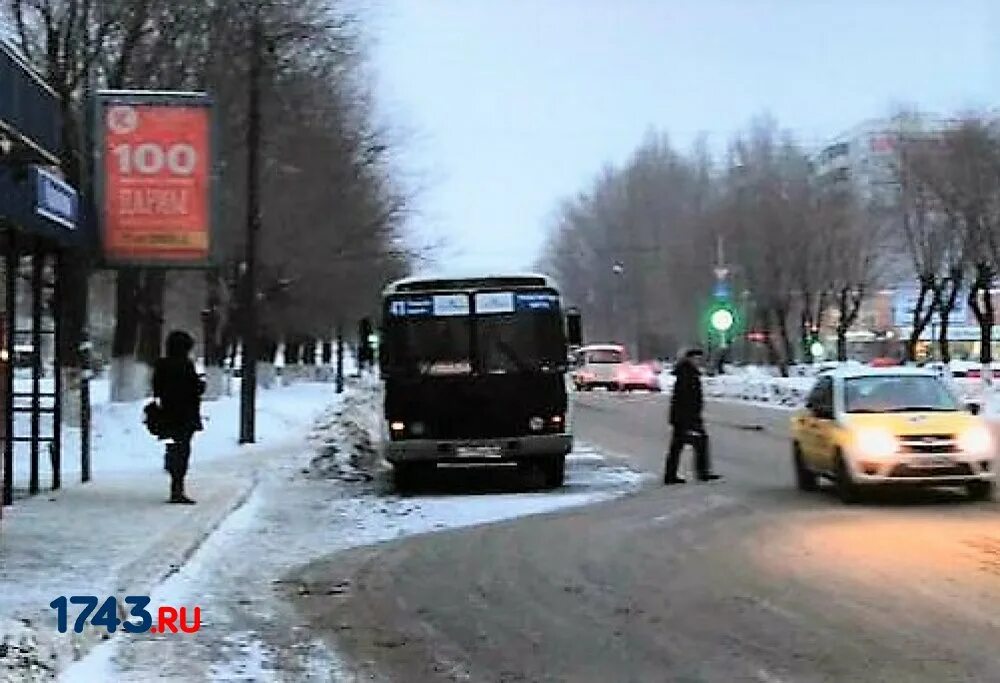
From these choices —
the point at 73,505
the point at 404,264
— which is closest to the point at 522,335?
the point at 73,505

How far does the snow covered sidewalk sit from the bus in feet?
7.48

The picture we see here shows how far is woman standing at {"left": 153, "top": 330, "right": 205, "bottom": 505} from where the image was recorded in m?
17.8

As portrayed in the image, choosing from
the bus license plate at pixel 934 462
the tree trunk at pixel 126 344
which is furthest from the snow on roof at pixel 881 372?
the tree trunk at pixel 126 344

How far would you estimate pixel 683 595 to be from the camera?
11.8 m

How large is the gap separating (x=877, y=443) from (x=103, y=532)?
27.2 feet

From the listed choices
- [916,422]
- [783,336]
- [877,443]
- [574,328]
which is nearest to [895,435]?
[877,443]

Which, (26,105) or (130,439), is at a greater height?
(26,105)

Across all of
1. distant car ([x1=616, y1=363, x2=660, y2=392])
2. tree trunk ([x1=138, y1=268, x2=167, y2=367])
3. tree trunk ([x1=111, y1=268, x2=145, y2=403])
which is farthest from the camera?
distant car ([x1=616, y1=363, x2=660, y2=392])

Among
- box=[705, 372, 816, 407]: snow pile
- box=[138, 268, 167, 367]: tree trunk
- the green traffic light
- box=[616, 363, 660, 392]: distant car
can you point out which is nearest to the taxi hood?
box=[138, 268, 167, 367]: tree trunk

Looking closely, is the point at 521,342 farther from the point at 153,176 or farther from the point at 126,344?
the point at 126,344

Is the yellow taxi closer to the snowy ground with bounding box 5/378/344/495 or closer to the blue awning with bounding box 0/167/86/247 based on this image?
the blue awning with bounding box 0/167/86/247

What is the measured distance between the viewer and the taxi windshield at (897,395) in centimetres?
1883

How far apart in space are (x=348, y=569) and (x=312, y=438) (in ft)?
57.5

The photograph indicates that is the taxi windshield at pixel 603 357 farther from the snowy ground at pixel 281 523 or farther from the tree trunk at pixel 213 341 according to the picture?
the snowy ground at pixel 281 523
